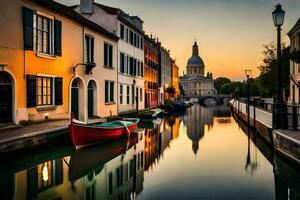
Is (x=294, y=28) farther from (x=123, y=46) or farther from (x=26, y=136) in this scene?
(x=26, y=136)

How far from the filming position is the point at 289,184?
940cm

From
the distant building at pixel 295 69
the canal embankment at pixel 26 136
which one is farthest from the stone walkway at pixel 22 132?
the distant building at pixel 295 69

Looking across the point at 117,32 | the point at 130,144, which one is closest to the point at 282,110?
the point at 130,144

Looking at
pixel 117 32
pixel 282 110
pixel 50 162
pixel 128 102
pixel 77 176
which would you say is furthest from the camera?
pixel 128 102

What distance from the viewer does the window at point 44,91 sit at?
1638 cm

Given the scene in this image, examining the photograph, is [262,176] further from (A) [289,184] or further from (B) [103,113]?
(B) [103,113]

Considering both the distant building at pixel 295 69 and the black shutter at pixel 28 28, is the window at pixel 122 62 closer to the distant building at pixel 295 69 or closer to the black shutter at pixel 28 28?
the black shutter at pixel 28 28

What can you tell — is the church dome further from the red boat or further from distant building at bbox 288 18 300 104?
the red boat

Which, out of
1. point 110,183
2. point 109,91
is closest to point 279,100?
point 110,183

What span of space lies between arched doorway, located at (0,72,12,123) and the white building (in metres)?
13.6

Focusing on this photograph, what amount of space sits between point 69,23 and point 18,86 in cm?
609

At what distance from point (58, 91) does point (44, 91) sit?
1.02 m

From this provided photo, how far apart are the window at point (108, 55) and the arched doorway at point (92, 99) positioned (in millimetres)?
2776

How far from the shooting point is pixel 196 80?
17150 cm
